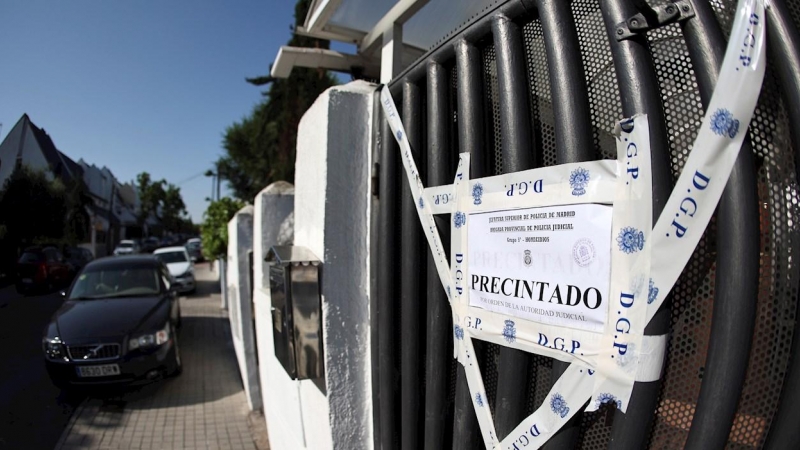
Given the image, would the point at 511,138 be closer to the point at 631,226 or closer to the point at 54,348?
the point at 631,226

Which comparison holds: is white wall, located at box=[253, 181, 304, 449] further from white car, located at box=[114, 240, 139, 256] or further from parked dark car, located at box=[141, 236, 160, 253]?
white car, located at box=[114, 240, 139, 256]

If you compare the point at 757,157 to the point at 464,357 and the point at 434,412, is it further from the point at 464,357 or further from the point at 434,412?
the point at 434,412

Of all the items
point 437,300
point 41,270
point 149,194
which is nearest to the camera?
point 437,300

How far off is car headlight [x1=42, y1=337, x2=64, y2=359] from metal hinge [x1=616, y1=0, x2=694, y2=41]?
6.65 meters

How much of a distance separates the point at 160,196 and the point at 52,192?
219ft

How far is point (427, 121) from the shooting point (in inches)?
82.2

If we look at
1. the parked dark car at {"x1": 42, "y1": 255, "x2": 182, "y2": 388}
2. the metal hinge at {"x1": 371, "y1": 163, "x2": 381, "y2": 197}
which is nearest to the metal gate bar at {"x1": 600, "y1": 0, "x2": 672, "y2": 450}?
the metal hinge at {"x1": 371, "y1": 163, "x2": 381, "y2": 197}

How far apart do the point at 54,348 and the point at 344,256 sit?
5046 millimetres

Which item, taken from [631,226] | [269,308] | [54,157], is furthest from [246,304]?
[631,226]

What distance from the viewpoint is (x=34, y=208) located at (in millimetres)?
7176

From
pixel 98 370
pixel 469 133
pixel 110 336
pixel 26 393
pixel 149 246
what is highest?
pixel 469 133

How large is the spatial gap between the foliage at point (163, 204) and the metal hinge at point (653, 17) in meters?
58.4

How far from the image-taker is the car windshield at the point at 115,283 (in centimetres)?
680

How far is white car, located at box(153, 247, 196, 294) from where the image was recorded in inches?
564
